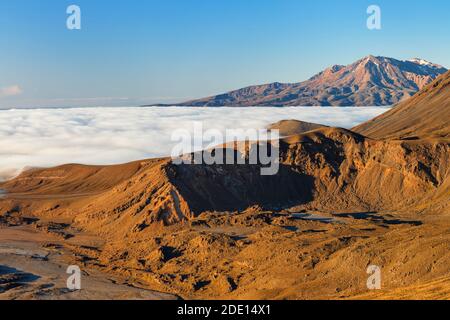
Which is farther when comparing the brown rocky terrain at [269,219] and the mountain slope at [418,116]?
the mountain slope at [418,116]

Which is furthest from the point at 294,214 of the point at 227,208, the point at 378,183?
the point at 378,183

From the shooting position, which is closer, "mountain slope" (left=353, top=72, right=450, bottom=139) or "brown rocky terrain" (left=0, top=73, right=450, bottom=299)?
A: "brown rocky terrain" (left=0, top=73, right=450, bottom=299)

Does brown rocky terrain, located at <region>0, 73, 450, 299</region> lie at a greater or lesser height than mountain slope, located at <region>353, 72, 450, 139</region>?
lesser

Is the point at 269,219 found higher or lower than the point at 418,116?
lower

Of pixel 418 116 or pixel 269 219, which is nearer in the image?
pixel 269 219
